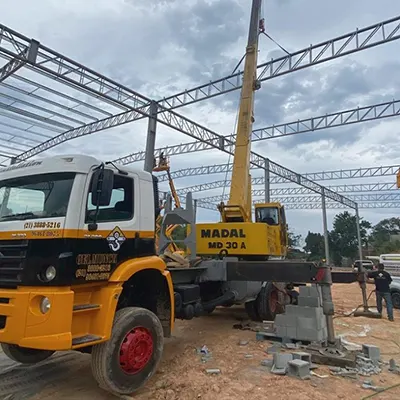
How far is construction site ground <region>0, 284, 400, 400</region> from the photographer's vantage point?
14.5 feet

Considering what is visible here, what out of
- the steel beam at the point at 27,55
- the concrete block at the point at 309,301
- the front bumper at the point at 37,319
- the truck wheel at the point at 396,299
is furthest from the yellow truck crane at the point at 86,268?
the truck wheel at the point at 396,299

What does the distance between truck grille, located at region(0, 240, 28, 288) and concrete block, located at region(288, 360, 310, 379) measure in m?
3.74

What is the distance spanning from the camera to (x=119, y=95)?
14938 millimetres

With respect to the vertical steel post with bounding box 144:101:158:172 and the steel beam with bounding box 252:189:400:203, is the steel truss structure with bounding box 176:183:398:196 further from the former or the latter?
the vertical steel post with bounding box 144:101:158:172

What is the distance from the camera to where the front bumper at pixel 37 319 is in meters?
3.62

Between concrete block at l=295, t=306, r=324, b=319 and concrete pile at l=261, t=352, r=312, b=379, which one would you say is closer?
concrete pile at l=261, t=352, r=312, b=379

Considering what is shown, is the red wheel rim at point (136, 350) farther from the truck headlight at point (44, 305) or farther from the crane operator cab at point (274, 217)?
the crane operator cab at point (274, 217)

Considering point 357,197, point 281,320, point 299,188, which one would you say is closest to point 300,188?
point 299,188

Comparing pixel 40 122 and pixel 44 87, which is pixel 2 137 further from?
pixel 44 87

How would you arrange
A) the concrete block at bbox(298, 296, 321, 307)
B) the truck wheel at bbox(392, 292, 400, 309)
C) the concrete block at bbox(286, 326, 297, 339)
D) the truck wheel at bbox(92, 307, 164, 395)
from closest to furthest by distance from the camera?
1. the truck wheel at bbox(92, 307, 164, 395)
2. the concrete block at bbox(286, 326, 297, 339)
3. the concrete block at bbox(298, 296, 321, 307)
4. the truck wheel at bbox(392, 292, 400, 309)

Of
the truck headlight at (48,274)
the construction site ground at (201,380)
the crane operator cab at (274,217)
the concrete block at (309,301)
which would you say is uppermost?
the crane operator cab at (274,217)

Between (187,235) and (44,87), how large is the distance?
1048cm

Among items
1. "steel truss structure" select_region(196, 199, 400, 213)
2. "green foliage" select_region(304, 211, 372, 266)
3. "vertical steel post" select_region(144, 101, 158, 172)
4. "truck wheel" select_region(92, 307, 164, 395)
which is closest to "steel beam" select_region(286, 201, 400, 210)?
"steel truss structure" select_region(196, 199, 400, 213)

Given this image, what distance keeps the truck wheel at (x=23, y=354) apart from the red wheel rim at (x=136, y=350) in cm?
154
